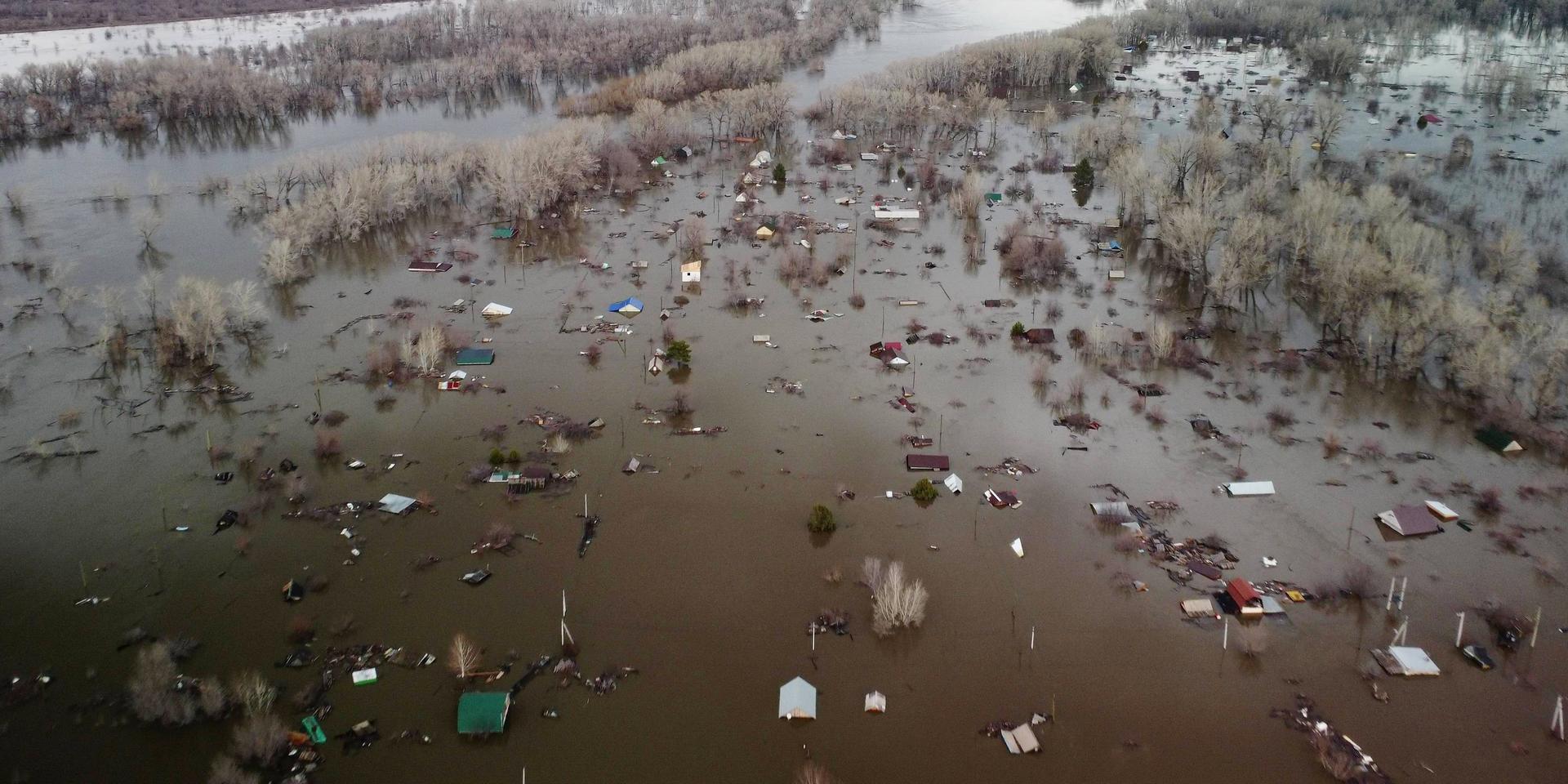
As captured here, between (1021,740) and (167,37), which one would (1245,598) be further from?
(167,37)

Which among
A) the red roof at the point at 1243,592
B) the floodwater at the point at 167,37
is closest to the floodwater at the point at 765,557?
the red roof at the point at 1243,592

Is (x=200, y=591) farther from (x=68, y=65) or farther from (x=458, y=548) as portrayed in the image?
(x=68, y=65)

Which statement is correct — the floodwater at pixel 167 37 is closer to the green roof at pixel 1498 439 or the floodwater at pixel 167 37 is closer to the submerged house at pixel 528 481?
the submerged house at pixel 528 481

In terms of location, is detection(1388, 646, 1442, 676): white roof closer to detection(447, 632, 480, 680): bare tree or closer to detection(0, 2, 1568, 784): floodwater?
detection(0, 2, 1568, 784): floodwater

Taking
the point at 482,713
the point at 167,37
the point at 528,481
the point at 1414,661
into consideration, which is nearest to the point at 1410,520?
the point at 1414,661

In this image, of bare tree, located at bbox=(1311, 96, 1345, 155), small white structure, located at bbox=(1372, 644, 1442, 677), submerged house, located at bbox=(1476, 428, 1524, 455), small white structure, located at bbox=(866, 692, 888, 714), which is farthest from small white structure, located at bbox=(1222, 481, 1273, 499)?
bare tree, located at bbox=(1311, 96, 1345, 155)

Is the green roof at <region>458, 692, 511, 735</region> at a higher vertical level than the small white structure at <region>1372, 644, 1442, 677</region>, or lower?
lower
